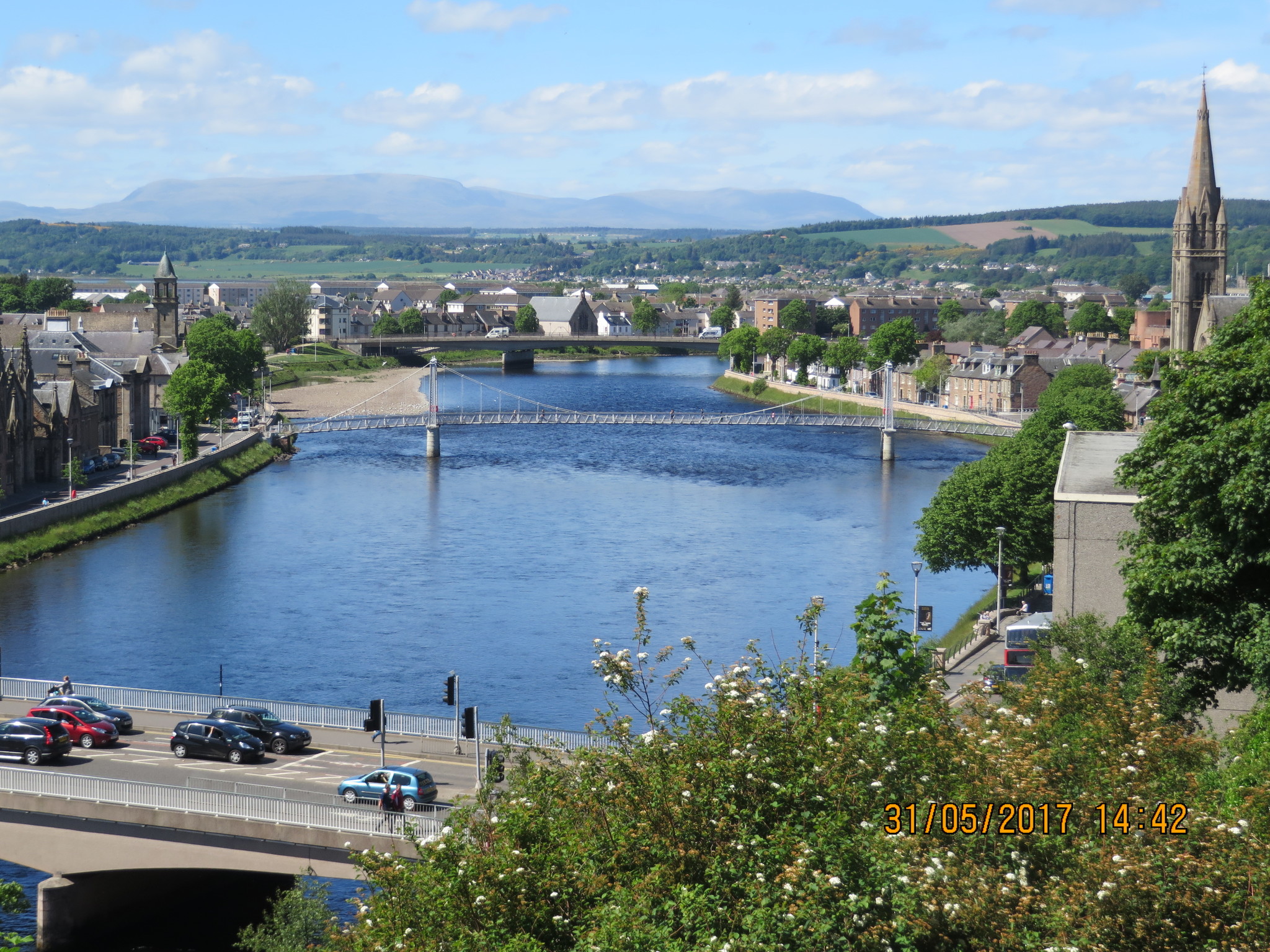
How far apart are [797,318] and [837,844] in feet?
461

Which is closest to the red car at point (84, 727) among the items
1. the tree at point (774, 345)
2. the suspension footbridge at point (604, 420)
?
the suspension footbridge at point (604, 420)

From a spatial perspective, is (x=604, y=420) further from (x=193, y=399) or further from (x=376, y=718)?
(x=376, y=718)

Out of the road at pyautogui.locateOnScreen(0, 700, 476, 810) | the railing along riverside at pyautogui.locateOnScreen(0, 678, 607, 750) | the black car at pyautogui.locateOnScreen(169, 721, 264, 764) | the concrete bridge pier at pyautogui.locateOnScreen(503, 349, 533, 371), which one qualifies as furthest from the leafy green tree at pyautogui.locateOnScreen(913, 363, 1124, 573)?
the concrete bridge pier at pyautogui.locateOnScreen(503, 349, 533, 371)

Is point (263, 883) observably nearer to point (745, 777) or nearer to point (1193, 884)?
point (745, 777)

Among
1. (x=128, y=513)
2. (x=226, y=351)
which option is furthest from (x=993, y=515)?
(x=226, y=351)

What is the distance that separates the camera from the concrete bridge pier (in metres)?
140

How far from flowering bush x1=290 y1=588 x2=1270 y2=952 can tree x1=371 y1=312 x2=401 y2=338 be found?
14179 cm

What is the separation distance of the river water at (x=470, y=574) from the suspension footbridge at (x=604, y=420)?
2.84m

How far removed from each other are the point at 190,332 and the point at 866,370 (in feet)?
157

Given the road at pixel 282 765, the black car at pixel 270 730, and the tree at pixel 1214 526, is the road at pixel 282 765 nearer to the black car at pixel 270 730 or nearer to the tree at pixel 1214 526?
the black car at pixel 270 730

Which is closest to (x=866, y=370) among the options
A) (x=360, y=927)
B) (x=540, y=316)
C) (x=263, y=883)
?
(x=540, y=316)

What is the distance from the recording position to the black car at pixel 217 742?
78.0 feet

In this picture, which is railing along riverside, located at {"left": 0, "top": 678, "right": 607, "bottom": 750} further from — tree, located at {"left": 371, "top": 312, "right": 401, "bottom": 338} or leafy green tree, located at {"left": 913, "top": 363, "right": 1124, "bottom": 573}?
tree, located at {"left": 371, "top": 312, "right": 401, "bottom": 338}

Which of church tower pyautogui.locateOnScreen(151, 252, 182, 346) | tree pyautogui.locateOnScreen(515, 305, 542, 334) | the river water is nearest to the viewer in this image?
the river water
